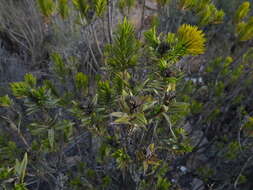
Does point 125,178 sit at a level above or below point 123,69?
below

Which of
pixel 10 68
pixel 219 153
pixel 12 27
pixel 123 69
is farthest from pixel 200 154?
pixel 12 27

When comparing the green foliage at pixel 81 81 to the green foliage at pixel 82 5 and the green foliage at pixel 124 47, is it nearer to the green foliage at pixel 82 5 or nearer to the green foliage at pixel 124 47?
the green foliage at pixel 124 47

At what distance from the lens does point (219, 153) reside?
87.8 inches

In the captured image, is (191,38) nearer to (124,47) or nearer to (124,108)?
(124,47)

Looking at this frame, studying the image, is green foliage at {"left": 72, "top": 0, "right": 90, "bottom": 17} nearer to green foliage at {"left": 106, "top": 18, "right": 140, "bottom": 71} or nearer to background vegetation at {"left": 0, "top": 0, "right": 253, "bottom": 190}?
background vegetation at {"left": 0, "top": 0, "right": 253, "bottom": 190}

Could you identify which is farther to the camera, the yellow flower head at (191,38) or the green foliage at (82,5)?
the green foliage at (82,5)

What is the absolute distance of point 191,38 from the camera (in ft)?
3.08

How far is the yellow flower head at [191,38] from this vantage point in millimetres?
A: 933

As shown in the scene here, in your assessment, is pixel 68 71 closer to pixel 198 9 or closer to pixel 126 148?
pixel 126 148

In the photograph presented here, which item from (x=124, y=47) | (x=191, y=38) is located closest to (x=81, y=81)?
(x=124, y=47)

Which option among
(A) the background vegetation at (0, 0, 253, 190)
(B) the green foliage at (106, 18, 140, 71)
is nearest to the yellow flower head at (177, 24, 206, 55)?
(A) the background vegetation at (0, 0, 253, 190)

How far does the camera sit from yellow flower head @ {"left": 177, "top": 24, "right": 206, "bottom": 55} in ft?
3.06

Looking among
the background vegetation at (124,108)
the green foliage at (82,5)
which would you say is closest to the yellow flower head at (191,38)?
the background vegetation at (124,108)

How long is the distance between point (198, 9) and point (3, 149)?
1443mm
